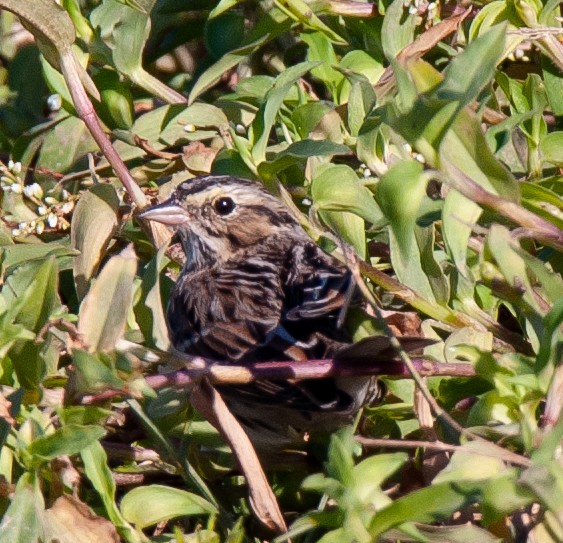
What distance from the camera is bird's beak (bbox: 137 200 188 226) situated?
9.80 feet

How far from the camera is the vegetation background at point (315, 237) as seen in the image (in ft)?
5.61

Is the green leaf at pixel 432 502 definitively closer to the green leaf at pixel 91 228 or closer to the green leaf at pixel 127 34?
the green leaf at pixel 91 228

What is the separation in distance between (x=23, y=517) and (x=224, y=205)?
162cm

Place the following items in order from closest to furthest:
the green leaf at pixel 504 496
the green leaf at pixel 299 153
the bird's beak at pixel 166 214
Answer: the green leaf at pixel 504 496 → the green leaf at pixel 299 153 → the bird's beak at pixel 166 214

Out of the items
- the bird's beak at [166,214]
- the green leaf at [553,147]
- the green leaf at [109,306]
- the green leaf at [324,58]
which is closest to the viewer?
the green leaf at [109,306]

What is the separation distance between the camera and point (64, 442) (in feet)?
6.21

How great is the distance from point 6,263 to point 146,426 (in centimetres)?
70

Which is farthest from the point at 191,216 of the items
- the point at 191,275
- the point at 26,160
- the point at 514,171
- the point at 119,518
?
the point at 119,518

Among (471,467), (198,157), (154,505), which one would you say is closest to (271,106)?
(198,157)

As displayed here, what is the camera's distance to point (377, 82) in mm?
3059

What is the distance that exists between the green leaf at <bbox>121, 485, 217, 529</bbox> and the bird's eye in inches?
51.2

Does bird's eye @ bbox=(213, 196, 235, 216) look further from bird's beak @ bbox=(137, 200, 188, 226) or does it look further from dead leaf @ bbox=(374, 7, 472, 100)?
dead leaf @ bbox=(374, 7, 472, 100)

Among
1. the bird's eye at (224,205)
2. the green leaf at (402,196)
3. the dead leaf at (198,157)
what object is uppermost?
the green leaf at (402,196)

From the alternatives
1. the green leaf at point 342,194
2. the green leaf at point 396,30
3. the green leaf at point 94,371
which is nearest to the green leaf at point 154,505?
the green leaf at point 94,371
